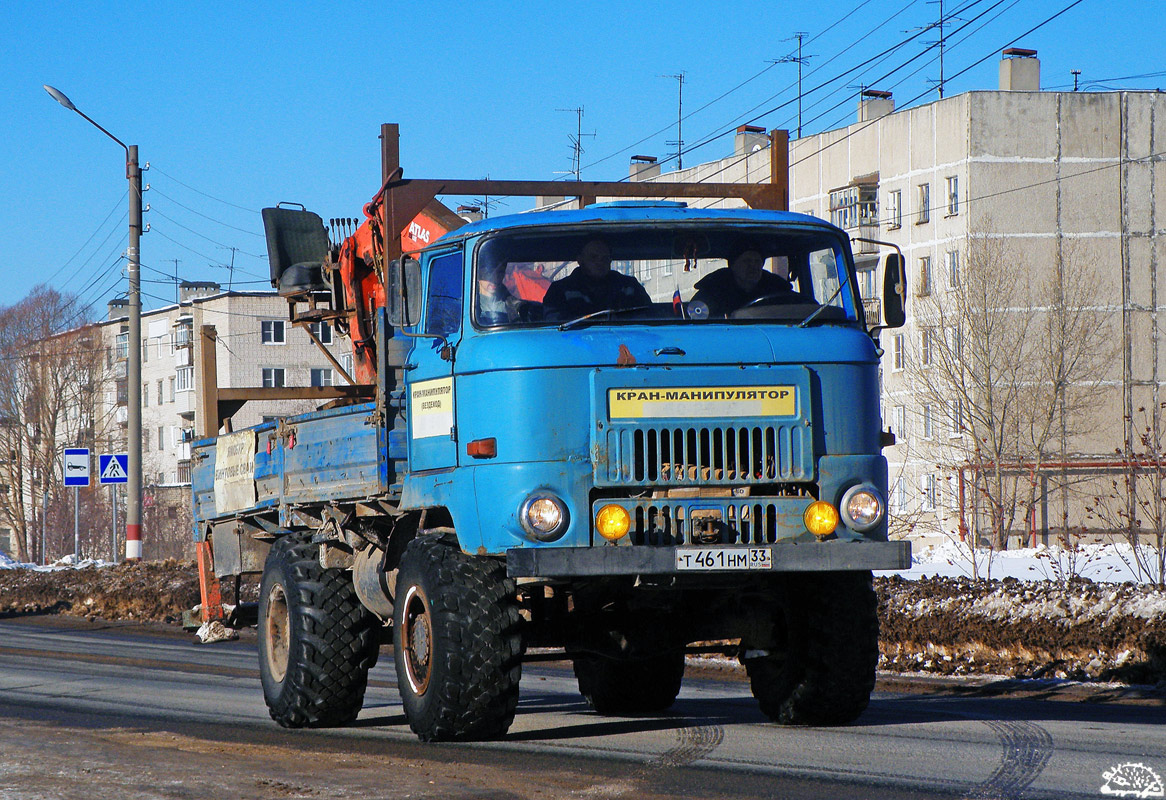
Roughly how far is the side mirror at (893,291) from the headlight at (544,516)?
238 centimetres

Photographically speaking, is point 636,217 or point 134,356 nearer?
point 636,217

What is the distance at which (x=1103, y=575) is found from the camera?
24156 mm

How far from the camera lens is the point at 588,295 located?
8.76 meters

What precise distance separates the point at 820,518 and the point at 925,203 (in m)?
49.3

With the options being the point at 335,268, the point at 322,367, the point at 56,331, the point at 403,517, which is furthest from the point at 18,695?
the point at 322,367

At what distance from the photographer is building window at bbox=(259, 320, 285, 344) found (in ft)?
293

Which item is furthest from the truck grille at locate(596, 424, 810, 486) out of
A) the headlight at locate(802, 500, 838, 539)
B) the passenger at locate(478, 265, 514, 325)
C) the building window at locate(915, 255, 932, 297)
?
the building window at locate(915, 255, 932, 297)

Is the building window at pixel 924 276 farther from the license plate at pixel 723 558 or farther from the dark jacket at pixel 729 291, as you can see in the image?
the license plate at pixel 723 558

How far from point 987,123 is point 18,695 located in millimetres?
45805

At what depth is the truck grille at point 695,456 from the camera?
8.20 metres

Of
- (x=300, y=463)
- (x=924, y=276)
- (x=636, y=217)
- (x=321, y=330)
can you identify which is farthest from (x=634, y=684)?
(x=924, y=276)

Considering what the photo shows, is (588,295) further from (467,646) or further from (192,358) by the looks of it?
(192,358)

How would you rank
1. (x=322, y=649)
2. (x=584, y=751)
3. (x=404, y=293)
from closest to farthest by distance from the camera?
1. (x=584, y=751)
2. (x=404, y=293)
3. (x=322, y=649)

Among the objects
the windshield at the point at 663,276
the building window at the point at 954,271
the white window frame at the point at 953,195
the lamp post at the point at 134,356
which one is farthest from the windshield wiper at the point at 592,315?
the white window frame at the point at 953,195
